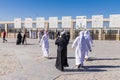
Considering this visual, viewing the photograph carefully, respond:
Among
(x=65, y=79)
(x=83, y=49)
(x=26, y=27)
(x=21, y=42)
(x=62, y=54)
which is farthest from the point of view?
(x=26, y=27)

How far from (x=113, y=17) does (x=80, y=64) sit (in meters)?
34.0

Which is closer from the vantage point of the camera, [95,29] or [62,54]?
[62,54]

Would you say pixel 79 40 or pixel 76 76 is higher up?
pixel 79 40

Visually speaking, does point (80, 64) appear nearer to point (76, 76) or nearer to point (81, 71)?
point (81, 71)

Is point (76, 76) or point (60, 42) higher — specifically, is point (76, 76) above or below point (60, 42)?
below

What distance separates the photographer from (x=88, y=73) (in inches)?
459

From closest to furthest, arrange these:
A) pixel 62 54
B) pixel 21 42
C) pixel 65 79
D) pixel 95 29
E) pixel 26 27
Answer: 1. pixel 65 79
2. pixel 62 54
3. pixel 21 42
4. pixel 95 29
5. pixel 26 27

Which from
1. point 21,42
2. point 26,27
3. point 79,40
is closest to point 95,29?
point 26,27

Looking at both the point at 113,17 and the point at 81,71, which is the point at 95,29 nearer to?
the point at 113,17

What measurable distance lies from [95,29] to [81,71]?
1490 inches

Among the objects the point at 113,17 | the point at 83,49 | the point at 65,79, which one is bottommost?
the point at 65,79

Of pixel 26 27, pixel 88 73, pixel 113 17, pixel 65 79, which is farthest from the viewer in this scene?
pixel 26 27

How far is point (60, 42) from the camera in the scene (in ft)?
41.2

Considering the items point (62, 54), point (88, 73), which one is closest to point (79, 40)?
A: point (62, 54)
